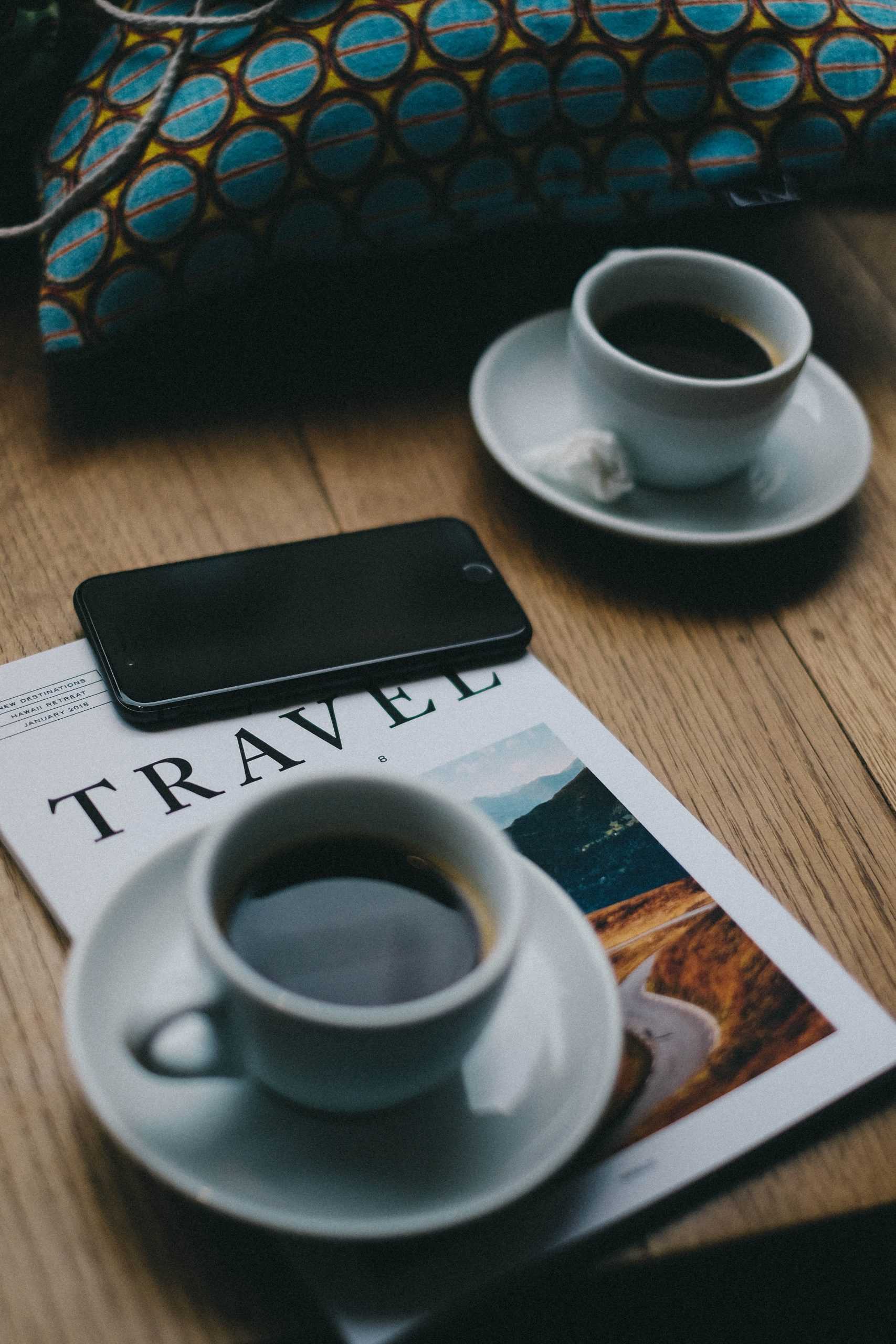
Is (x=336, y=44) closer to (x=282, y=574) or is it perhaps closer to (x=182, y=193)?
(x=182, y=193)

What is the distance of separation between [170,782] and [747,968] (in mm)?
250

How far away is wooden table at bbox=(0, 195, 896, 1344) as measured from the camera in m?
0.36

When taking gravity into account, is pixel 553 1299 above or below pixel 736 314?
below

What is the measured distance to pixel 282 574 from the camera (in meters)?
0.54

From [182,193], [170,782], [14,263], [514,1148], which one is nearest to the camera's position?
[514,1148]

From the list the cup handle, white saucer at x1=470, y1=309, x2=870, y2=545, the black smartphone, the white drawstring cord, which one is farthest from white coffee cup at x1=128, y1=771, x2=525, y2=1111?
the white drawstring cord

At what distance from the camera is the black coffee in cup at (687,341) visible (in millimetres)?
596

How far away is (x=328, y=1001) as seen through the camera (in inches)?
13.1

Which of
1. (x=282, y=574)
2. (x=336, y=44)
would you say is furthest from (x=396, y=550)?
(x=336, y=44)

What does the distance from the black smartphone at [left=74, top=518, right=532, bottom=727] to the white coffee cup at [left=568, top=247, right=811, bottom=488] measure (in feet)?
0.35

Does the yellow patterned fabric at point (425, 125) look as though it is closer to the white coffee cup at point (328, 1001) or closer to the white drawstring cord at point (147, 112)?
the white drawstring cord at point (147, 112)

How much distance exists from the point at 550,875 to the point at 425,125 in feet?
1.35

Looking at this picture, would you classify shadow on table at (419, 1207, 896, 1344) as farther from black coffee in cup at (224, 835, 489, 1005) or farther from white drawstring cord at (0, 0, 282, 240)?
white drawstring cord at (0, 0, 282, 240)

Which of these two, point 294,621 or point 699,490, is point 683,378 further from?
point 294,621
